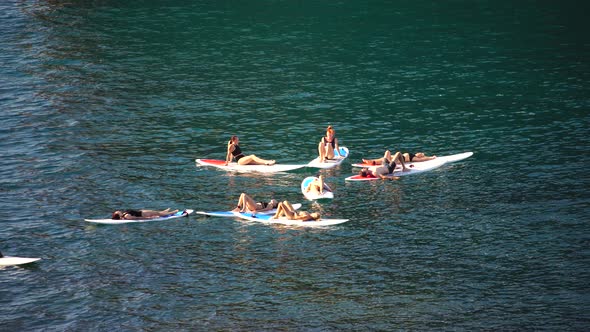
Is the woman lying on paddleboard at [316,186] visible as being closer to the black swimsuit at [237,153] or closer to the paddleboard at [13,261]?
the black swimsuit at [237,153]

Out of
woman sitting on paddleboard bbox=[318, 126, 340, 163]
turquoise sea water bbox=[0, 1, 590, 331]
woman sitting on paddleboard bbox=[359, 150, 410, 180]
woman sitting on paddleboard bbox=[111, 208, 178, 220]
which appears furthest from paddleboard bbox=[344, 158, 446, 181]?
woman sitting on paddleboard bbox=[111, 208, 178, 220]

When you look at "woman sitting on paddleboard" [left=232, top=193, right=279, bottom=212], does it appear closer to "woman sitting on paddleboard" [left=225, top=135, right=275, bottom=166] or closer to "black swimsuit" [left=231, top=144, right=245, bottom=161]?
"woman sitting on paddleboard" [left=225, top=135, right=275, bottom=166]

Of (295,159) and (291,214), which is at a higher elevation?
(291,214)

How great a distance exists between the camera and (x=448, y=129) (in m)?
72.4

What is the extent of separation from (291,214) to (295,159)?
12.7 metres

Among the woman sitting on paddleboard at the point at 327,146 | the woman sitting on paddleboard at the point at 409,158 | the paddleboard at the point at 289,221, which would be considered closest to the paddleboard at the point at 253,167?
the woman sitting on paddleboard at the point at 327,146

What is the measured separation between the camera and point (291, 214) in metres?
54.5

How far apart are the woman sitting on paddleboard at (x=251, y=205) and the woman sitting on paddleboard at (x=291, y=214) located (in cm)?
133

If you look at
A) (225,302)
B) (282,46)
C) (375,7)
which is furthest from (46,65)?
(225,302)

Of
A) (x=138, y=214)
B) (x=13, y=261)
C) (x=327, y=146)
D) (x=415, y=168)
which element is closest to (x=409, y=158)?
(x=415, y=168)

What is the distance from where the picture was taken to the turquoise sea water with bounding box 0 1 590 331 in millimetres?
46375

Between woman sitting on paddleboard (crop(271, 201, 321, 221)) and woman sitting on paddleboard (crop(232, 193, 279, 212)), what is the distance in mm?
1328

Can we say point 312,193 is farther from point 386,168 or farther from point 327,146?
point 327,146

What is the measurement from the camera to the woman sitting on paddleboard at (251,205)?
5553 centimetres
